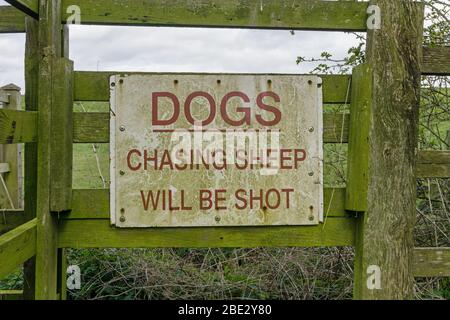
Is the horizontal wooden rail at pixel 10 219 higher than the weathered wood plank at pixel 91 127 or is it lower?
lower

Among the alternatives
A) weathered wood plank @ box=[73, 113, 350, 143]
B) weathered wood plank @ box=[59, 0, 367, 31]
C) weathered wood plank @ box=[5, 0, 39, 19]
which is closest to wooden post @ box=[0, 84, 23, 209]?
weathered wood plank @ box=[73, 113, 350, 143]

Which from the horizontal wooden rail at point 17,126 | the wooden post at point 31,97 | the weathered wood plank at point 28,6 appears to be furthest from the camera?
the wooden post at point 31,97

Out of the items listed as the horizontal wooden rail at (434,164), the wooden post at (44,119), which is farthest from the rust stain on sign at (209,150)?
the horizontal wooden rail at (434,164)

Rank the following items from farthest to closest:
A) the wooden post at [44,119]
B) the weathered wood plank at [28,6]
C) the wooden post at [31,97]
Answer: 1. the wooden post at [31,97]
2. the wooden post at [44,119]
3. the weathered wood plank at [28,6]

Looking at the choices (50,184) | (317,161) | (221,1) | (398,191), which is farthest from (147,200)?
(398,191)

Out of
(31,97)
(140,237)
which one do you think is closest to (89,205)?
(140,237)

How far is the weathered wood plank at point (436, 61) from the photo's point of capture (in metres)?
2.37

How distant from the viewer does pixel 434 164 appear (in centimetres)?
245

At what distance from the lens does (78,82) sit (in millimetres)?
2270

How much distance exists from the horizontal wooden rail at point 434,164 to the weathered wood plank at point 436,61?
43 cm

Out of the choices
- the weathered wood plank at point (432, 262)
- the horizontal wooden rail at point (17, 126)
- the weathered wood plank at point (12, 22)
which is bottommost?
the weathered wood plank at point (432, 262)

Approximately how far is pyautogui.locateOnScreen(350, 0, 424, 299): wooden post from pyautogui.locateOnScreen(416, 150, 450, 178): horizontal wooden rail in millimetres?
151

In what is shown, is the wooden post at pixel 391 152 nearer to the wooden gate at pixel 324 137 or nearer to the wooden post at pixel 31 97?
the wooden gate at pixel 324 137
